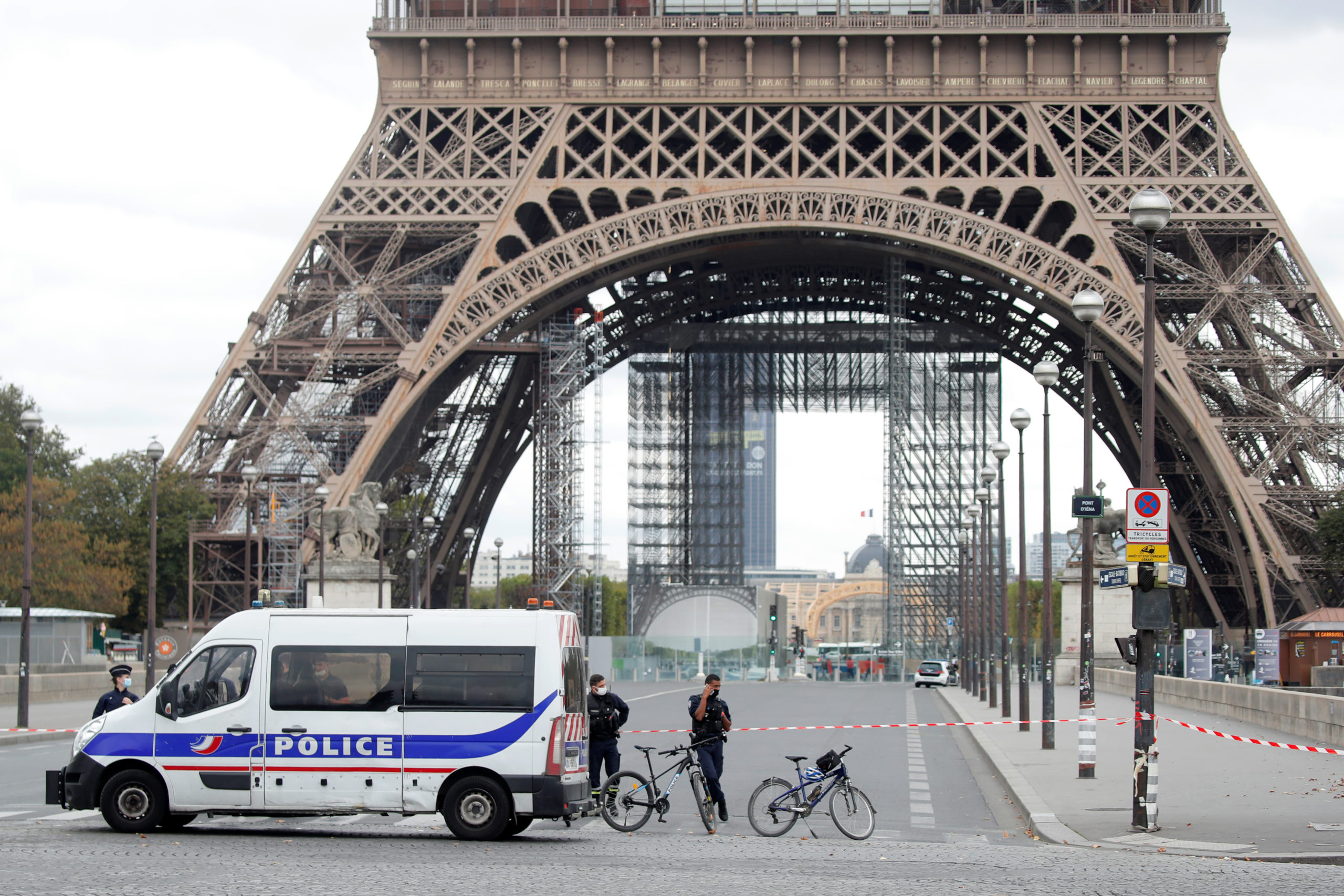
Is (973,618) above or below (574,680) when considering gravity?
below

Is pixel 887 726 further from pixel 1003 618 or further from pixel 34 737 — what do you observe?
pixel 34 737

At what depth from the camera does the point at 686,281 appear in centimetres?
5756

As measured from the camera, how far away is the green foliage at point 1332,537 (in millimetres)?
45094

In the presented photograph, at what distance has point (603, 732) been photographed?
1730cm

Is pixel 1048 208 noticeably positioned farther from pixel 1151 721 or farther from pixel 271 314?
pixel 1151 721

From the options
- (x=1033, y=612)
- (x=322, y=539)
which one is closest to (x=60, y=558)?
(x=322, y=539)

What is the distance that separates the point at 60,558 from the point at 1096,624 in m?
34.4

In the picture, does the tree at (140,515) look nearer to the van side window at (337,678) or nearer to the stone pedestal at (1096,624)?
the stone pedestal at (1096,624)

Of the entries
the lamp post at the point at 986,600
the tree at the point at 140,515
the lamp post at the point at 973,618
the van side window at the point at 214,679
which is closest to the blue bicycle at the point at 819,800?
the van side window at the point at 214,679

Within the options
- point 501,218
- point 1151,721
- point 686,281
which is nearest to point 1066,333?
point 686,281

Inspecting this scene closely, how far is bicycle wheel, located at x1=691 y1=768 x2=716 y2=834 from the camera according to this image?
1566cm

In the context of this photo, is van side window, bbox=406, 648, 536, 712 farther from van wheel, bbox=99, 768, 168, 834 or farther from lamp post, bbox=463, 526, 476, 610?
lamp post, bbox=463, 526, 476, 610

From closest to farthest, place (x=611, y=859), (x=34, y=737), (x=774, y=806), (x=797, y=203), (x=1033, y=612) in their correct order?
1. (x=611, y=859)
2. (x=774, y=806)
3. (x=34, y=737)
4. (x=797, y=203)
5. (x=1033, y=612)

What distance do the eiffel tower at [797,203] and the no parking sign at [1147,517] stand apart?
97.4 ft
